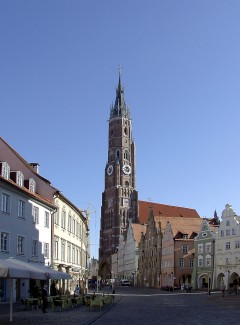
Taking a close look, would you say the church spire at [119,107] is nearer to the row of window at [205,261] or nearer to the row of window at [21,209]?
the row of window at [205,261]

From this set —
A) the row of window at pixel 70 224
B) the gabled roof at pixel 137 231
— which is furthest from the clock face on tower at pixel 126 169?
the row of window at pixel 70 224

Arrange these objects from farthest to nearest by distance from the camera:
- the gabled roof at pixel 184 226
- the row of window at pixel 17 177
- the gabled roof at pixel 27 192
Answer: the gabled roof at pixel 184 226 < the row of window at pixel 17 177 < the gabled roof at pixel 27 192

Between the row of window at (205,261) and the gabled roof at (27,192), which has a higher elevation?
the gabled roof at (27,192)

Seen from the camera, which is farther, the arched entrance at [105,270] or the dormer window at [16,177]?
the arched entrance at [105,270]

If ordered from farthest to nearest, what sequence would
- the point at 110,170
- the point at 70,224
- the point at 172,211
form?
1. the point at 110,170
2. the point at 172,211
3. the point at 70,224

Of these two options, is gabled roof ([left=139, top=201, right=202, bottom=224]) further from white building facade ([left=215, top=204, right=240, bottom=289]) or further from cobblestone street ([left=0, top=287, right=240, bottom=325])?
cobblestone street ([left=0, top=287, right=240, bottom=325])

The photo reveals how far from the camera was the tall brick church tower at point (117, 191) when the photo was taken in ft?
538

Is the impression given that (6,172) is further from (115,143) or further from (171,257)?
(115,143)

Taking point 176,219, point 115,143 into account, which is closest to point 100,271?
point 115,143

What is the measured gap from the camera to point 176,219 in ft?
335

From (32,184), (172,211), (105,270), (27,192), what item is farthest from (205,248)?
(105,270)

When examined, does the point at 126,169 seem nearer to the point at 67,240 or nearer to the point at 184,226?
the point at 184,226

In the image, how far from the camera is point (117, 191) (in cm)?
16525

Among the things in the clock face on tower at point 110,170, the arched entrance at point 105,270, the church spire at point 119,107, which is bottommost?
the arched entrance at point 105,270
